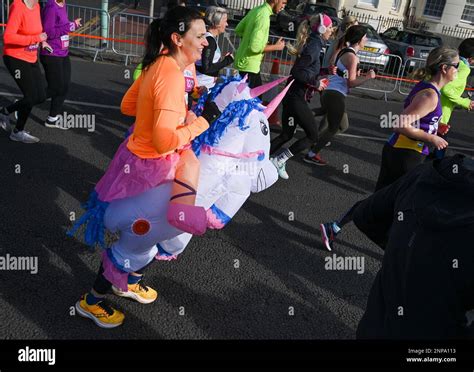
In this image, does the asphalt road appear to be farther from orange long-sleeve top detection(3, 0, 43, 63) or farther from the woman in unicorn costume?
orange long-sleeve top detection(3, 0, 43, 63)

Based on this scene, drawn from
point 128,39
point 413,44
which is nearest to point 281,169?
point 128,39

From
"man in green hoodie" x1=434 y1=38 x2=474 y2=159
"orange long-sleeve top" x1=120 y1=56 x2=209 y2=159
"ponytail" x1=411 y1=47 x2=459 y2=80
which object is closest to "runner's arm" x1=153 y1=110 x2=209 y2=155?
"orange long-sleeve top" x1=120 y1=56 x2=209 y2=159

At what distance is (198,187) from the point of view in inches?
111

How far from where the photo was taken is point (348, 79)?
18.7 ft

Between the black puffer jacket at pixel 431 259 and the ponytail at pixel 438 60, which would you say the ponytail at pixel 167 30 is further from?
the ponytail at pixel 438 60

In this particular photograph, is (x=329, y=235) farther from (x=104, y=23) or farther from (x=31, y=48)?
(x=104, y=23)

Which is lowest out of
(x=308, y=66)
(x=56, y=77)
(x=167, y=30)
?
(x=56, y=77)

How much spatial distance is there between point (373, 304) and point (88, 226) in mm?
1933

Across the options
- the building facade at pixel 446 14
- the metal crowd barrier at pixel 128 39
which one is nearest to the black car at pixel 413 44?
the metal crowd barrier at pixel 128 39

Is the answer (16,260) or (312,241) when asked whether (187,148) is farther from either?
(312,241)

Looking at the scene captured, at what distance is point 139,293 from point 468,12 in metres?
31.6

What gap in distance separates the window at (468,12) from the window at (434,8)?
130 cm

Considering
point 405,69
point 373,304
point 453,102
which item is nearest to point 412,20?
point 405,69

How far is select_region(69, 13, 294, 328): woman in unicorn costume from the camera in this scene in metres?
2.63
